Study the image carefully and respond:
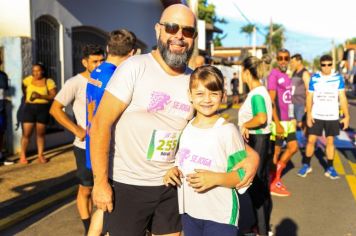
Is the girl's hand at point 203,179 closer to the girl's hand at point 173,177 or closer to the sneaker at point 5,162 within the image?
the girl's hand at point 173,177

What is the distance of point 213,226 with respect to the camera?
8.46 ft

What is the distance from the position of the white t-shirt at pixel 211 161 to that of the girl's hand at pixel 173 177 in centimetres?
3

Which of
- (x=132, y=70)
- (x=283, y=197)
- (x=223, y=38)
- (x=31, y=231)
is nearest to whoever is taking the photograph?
(x=132, y=70)

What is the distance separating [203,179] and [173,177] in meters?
0.22

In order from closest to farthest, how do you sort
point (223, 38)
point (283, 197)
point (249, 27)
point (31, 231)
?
1. point (31, 231)
2. point (283, 197)
3. point (223, 38)
4. point (249, 27)

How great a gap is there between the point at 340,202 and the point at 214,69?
397 centimetres

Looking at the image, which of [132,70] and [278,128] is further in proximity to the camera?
[278,128]

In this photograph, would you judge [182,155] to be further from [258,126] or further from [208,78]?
[258,126]

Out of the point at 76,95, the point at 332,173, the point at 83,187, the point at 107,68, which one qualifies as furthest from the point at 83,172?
the point at 332,173

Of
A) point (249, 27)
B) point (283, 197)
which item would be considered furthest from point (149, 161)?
point (249, 27)

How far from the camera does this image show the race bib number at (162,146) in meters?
2.57

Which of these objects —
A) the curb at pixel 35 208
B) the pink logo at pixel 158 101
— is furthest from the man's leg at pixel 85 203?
the pink logo at pixel 158 101

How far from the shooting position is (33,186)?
249 inches

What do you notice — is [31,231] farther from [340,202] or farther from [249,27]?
[249,27]
